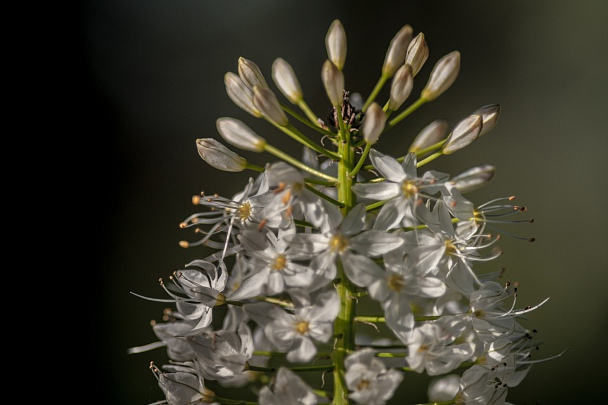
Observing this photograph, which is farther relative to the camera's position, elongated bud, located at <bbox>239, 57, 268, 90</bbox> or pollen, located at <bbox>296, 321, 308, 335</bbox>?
elongated bud, located at <bbox>239, 57, 268, 90</bbox>

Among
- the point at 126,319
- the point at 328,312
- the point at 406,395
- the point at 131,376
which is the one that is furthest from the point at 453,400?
the point at 126,319

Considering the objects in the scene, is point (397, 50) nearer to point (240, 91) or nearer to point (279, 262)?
point (240, 91)

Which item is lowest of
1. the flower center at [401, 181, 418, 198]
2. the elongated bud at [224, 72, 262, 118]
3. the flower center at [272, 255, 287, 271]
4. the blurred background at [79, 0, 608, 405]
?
the flower center at [272, 255, 287, 271]

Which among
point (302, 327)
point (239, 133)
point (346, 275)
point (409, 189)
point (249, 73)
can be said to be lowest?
point (302, 327)

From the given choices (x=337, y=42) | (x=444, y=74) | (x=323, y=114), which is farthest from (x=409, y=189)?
(x=323, y=114)

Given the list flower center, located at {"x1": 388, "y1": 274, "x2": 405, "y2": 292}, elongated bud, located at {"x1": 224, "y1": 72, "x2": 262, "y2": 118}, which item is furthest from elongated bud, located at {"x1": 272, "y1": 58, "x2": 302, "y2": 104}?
flower center, located at {"x1": 388, "y1": 274, "x2": 405, "y2": 292}

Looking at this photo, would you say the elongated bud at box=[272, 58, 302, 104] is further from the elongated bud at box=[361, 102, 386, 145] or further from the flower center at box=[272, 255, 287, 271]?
the flower center at box=[272, 255, 287, 271]
